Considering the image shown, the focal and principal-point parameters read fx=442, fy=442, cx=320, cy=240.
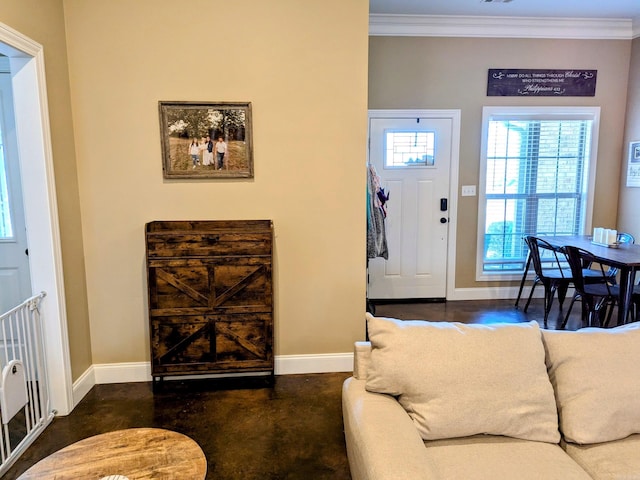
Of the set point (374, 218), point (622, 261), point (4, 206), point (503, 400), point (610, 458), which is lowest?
point (610, 458)

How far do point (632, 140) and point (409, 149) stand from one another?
237 centimetres

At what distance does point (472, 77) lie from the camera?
4.58 m

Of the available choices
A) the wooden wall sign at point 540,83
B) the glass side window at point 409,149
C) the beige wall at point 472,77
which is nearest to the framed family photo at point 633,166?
the beige wall at point 472,77

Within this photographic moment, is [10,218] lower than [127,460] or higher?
higher

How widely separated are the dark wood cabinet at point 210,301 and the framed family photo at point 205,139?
43 cm

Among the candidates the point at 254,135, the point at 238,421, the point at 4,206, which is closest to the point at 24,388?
the point at 238,421

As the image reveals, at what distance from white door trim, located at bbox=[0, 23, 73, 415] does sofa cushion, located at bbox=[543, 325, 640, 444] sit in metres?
2.60

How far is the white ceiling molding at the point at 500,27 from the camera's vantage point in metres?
4.38

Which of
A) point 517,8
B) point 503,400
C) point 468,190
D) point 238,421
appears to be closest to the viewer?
point 503,400

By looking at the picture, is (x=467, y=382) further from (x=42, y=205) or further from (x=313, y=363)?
(x=42, y=205)

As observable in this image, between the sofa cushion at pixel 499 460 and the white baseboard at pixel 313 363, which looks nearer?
the sofa cushion at pixel 499 460

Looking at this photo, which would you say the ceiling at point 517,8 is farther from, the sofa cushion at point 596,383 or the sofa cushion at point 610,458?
the sofa cushion at point 610,458

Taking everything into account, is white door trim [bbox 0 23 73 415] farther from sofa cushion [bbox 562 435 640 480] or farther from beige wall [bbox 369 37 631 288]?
beige wall [bbox 369 37 631 288]

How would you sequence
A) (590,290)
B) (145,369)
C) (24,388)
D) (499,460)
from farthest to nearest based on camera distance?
(590,290)
(145,369)
(24,388)
(499,460)
